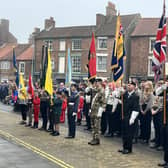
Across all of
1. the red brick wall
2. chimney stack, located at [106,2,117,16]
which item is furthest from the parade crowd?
chimney stack, located at [106,2,117,16]

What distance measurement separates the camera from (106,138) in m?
10.7

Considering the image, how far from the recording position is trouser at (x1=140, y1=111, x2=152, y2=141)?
404 inches

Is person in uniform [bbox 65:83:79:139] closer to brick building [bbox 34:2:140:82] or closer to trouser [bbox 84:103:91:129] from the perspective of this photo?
trouser [bbox 84:103:91:129]

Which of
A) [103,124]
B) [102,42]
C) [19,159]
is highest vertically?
[102,42]

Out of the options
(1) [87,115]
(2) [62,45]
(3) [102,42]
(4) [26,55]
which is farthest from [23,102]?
(4) [26,55]

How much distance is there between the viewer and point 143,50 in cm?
3794

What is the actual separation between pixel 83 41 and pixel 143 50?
27.2 ft

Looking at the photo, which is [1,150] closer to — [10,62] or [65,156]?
[65,156]

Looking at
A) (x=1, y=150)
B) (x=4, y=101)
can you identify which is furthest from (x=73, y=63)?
(x=1, y=150)

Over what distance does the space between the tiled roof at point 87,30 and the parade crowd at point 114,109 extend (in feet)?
92.6

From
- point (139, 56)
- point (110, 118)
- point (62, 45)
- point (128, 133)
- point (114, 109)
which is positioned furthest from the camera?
point (62, 45)

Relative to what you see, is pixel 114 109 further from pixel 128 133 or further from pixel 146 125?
pixel 128 133

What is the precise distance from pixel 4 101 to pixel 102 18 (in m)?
22.7

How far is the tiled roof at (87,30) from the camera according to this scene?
40.7m
